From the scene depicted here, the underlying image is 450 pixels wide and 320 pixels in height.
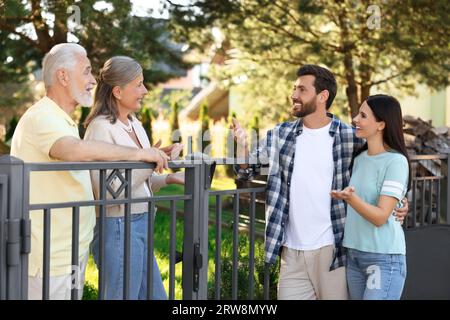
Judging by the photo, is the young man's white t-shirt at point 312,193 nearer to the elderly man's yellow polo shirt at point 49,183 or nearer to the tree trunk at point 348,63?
the elderly man's yellow polo shirt at point 49,183

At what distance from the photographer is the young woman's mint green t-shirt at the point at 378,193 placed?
349 centimetres

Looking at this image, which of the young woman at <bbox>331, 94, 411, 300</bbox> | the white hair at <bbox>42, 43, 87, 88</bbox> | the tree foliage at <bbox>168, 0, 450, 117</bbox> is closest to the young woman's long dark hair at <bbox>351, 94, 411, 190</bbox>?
the young woman at <bbox>331, 94, 411, 300</bbox>

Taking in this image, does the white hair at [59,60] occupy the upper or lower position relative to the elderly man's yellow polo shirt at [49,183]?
upper

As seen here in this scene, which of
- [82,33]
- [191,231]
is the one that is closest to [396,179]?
[191,231]

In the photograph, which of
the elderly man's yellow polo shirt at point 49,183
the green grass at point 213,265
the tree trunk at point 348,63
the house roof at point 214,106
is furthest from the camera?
the house roof at point 214,106

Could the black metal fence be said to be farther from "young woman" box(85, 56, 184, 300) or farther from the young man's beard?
the young man's beard

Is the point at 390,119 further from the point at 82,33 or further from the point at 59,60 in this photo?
the point at 82,33

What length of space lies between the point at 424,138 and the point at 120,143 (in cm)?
547

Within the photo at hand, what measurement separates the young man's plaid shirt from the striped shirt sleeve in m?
0.25

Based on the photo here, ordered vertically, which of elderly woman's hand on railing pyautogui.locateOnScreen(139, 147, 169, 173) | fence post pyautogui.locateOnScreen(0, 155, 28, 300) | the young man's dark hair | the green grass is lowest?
the green grass

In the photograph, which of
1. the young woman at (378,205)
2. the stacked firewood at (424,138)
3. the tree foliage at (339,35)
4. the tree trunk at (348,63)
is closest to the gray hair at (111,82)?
the young woman at (378,205)

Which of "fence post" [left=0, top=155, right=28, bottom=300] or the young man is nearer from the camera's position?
"fence post" [left=0, top=155, right=28, bottom=300]

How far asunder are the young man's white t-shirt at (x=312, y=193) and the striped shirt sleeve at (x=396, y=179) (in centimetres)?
28

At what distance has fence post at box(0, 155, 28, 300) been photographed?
9.45 feet
